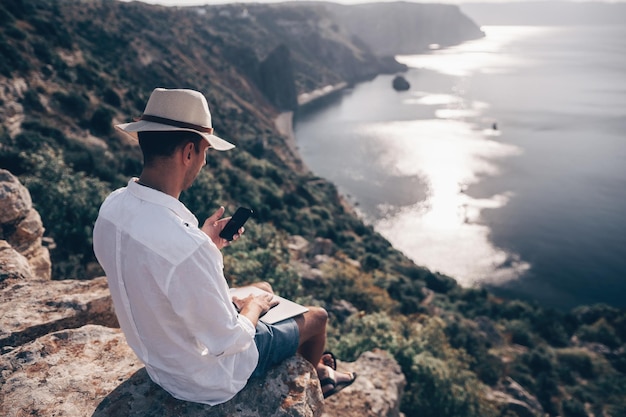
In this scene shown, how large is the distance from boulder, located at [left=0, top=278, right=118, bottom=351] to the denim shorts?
2320mm

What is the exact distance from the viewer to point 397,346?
8.11m

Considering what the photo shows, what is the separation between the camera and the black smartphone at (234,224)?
339 centimetres

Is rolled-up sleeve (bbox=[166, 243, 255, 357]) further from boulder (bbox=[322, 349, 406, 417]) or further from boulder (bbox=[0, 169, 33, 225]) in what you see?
boulder (bbox=[0, 169, 33, 225])

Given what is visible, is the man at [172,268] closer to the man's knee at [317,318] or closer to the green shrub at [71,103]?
the man's knee at [317,318]

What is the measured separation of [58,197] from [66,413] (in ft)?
28.9

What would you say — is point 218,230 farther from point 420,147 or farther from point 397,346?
point 420,147

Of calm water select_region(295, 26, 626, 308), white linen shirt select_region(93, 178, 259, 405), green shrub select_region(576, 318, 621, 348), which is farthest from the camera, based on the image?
calm water select_region(295, 26, 626, 308)

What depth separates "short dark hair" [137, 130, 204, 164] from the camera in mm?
2457

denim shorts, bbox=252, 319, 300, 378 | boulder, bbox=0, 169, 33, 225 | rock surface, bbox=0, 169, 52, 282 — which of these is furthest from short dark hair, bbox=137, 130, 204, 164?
boulder, bbox=0, 169, 33, 225

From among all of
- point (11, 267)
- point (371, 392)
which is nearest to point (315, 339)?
point (371, 392)

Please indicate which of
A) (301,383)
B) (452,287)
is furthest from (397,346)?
(452,287)

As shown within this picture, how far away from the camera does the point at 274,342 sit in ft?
11.0

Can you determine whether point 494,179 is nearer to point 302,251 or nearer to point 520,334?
point 520,334

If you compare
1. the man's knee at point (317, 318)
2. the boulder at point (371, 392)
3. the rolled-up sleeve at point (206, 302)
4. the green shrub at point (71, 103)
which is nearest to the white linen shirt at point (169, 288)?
the rolled-up sleeve at point (206, 302)
